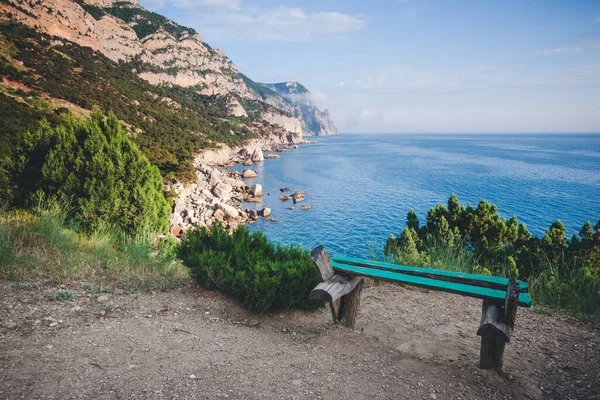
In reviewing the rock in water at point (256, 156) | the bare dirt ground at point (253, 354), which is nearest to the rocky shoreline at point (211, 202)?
the bare dirt ground at point (253, 354)

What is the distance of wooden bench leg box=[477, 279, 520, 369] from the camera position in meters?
2.73

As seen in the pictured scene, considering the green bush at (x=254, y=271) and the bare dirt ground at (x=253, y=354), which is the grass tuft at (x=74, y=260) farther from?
the green bush at (x=254, y=271)

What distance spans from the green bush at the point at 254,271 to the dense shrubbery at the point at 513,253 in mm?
3347

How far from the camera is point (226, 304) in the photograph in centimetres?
447

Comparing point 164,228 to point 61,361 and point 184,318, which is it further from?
point 61,361

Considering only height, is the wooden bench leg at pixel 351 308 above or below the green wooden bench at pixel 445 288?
below

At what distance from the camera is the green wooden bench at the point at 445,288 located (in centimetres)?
280

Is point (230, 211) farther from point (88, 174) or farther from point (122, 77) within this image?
point (122, 77)

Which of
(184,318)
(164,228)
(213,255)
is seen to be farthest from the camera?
(164,228)

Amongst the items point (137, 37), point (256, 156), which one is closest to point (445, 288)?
point (256, 156)

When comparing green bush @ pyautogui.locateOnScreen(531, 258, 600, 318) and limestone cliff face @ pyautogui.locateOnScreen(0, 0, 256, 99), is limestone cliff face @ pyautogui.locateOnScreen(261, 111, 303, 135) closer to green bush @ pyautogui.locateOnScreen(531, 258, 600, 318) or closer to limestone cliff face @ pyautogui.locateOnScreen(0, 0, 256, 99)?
limestone cliff face @ pyautogui.locateOnScreen(0, 0, 256, 99)

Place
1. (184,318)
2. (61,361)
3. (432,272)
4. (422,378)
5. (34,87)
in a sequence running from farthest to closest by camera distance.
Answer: (34,87) < (184,318) < (432,272) < (422,378) < (61,361)

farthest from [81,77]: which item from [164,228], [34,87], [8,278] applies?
[8,278]

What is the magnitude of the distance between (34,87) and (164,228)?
40945 millimetres
